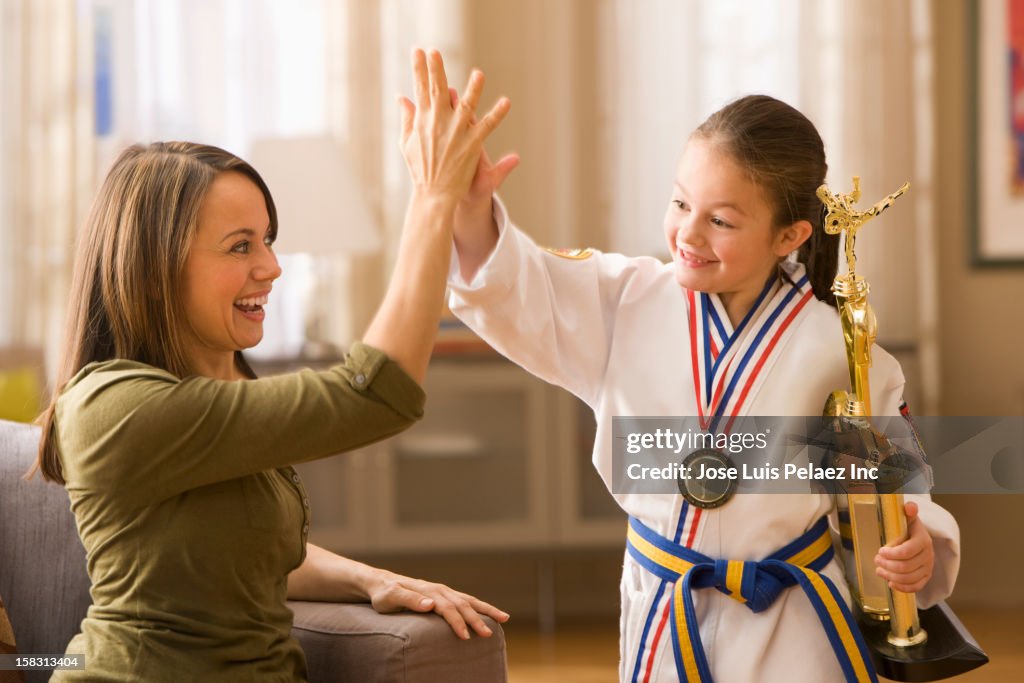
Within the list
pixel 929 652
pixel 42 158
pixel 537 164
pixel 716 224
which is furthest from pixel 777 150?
pixel 42 158

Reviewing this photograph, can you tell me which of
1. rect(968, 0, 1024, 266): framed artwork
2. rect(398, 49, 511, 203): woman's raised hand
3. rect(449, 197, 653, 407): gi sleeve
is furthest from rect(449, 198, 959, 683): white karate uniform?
rect(968, 0, 1024, 266): framed artwork

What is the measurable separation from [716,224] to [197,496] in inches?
26.4

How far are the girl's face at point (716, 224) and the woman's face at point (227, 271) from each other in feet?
1.60

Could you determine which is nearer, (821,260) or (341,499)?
(821,260)

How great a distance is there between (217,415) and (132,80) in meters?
3.26

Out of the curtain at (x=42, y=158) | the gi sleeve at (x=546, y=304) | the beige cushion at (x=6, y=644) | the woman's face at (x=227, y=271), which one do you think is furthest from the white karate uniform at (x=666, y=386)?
the curtain at (x=42, y=158)

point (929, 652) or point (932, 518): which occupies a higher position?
point (932, 518)

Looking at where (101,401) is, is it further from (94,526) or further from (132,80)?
(132,80)

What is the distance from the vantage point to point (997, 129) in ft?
14.5

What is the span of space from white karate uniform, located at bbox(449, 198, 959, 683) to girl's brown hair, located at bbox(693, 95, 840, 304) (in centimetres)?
13

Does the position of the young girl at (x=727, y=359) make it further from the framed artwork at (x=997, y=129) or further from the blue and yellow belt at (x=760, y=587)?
the framed artwork at (x=997, y=129)

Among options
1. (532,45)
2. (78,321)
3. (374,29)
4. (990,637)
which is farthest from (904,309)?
(78,321)

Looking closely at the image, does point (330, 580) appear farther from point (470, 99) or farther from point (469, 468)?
point (469, 468)

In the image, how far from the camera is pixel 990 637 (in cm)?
391
